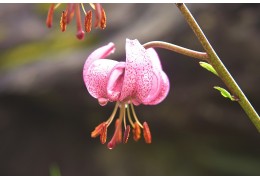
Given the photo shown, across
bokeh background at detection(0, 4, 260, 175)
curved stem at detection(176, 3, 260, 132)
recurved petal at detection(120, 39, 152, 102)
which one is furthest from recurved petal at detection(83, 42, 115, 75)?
bokeh background at detection(0, 4, 260, 175)

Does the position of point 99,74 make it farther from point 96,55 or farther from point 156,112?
Answer: point 156,112

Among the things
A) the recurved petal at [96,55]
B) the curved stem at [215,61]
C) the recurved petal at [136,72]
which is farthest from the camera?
the recurved petal at [96,55]

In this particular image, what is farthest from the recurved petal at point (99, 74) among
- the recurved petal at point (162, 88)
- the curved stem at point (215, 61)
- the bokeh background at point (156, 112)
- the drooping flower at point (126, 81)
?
the bokeh background at point (156, 112)

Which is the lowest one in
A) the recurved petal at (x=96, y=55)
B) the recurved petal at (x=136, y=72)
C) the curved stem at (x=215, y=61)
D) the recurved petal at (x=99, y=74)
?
the curved stem at (x=215, y=61)

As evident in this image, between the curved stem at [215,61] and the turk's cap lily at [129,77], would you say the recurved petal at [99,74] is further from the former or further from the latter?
the curved stem at [215,61]

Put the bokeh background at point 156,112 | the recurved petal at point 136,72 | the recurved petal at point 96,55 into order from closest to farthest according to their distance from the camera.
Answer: the recurved petal at point 136,72 < the recurved petal at point 96,55 < the bokeh background at point 156,112

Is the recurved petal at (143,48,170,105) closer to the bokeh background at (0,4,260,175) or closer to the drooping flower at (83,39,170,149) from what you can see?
the drooping flower at (83,39,170,149)

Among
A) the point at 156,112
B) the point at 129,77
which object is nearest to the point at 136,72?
the point at 129,77

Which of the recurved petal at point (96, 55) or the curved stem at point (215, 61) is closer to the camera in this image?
the curved stem at point (215, 61)
